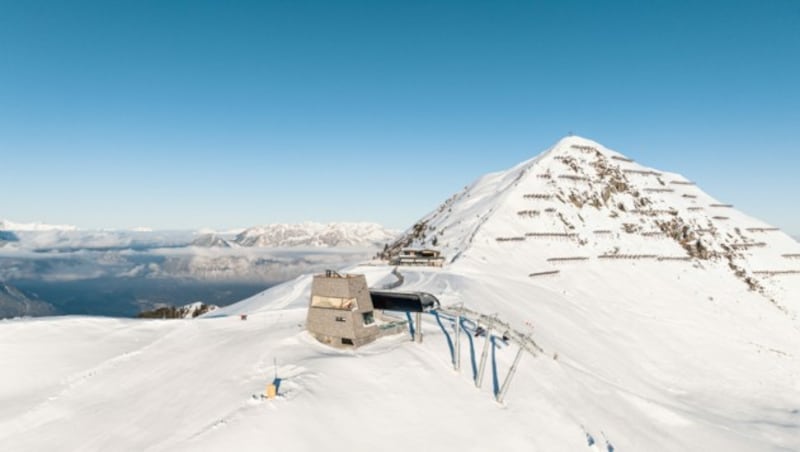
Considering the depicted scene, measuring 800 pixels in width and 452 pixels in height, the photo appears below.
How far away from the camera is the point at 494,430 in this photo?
782 inches

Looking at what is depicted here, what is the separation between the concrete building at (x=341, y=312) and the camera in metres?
26.7


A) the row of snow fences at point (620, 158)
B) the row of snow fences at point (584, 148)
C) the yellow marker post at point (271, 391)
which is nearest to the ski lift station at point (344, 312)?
the yellow marker post at point (271, 391)

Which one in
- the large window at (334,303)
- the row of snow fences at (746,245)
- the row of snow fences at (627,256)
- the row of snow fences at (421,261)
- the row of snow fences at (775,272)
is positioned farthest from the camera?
the row of snow fences at (746,245)

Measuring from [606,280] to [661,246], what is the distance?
28206 millimetres

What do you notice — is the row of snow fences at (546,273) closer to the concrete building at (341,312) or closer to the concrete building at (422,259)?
the concrete building at (422,259)

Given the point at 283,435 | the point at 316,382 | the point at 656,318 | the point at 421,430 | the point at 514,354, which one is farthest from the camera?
the point at 656,318

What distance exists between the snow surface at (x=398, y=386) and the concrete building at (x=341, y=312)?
93 cm

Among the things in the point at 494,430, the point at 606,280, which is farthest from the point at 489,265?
the point at 494,430

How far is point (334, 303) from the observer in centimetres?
2772

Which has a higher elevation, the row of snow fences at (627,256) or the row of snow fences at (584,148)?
the row of snow fences at (584,148)

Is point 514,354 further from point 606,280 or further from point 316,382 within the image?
point 606,280

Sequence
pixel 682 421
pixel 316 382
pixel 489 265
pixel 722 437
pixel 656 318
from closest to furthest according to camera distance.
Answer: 1. pixel 316 382
2. pixel 722 437
3. pixel 682 421
4. pixel 656 318
5. pixel 489 265

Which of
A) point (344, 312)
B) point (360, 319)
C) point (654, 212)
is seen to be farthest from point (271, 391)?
point (654, 212)

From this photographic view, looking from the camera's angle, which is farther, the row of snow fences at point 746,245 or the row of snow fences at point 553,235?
the row of snow fences at point 746,245
